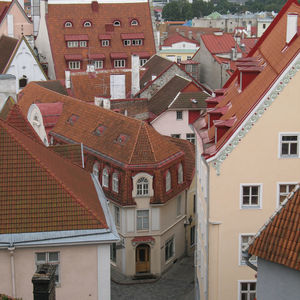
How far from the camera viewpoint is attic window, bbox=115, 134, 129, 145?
5081 cm

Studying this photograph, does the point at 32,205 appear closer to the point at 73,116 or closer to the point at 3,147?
the point at 3,147

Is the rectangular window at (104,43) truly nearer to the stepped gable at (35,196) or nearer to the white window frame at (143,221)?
the white window frame at (143,221)

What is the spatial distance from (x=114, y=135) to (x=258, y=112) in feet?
64.5

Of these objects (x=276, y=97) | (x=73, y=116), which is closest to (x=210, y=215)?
(x=276, y=97)

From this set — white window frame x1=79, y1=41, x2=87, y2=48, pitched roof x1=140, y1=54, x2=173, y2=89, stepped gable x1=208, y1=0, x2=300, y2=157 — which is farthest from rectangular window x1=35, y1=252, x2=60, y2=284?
white window frame x1=79, y1=41, x2=87, y2=48

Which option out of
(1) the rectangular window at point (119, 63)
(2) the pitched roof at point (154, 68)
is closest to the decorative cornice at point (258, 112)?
(2) the pitched roof at point (154, 68)

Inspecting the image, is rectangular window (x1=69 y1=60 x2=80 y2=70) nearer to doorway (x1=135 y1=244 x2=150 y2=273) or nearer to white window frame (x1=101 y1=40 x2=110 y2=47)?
white window frame (x1=101 y1=40 x2=110 y2=47)

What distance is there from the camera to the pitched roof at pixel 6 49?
3388 inches

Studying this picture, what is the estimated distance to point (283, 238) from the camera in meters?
22.5

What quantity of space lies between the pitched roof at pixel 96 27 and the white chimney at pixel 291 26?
55.9 meters

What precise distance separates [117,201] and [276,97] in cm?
1863

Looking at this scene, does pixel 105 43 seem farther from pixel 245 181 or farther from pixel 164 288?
pixel 245 181

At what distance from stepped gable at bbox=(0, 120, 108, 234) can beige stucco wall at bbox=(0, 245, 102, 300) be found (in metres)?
0.93

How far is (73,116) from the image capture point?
5794cm
